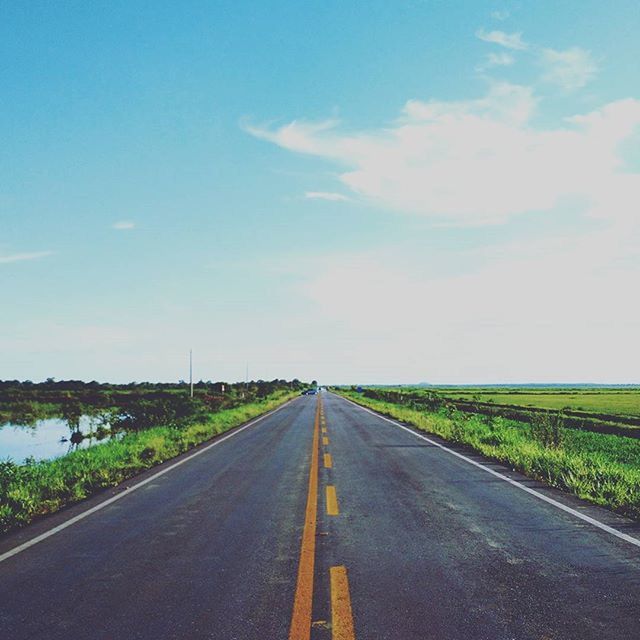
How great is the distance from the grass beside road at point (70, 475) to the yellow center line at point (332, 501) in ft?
15.3

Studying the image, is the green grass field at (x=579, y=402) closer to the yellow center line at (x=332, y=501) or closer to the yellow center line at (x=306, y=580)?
the yellow center line at (x=332, y=501)

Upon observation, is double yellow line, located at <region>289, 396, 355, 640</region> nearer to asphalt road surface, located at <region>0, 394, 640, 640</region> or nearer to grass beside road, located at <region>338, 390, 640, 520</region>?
asphalt road surface, located at <region>0, 394, 640, 640</region>

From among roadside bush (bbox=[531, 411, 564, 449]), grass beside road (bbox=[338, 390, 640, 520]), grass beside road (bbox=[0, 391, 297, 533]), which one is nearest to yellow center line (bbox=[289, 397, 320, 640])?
grass beside road (bbox=[0, 391, 297, 533])

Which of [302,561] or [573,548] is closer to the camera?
[302,561]

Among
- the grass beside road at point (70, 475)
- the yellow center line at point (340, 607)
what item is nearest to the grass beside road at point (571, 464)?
the yellow center line at point (340, 607)

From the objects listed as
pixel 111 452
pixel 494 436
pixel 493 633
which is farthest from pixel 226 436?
pixel 493 633

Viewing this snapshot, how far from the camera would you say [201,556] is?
6.11 meters

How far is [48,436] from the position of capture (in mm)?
32188

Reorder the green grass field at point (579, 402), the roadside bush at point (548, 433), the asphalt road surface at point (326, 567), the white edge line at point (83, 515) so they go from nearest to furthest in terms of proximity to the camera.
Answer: the asphalt road surface at point (326, 567) < the white edge line at point (83, 515) < the roadside bush at point (548, 433) < the green grass field at point (579, 402)

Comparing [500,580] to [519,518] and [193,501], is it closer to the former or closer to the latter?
[519,518]

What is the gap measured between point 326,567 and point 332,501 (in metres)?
3.43

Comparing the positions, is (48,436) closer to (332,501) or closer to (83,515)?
(83,515)

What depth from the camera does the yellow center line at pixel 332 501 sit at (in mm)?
8195

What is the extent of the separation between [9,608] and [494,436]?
52.3ft
